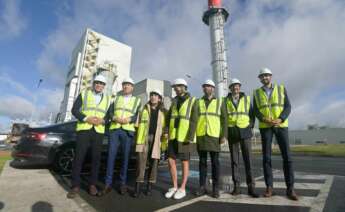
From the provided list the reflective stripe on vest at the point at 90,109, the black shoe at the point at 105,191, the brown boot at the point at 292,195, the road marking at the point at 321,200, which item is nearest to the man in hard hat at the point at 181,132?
the black shoe at the point at 105,191

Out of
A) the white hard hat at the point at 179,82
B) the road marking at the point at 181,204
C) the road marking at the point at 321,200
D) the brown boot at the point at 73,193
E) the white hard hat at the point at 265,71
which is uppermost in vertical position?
the white hard hat at the point at 265,71

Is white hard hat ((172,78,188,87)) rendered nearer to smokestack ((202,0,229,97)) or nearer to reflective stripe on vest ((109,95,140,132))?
reflective stripe on vest ((109,95,140,132))

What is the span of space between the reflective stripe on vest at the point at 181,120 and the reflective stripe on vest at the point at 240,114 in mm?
730

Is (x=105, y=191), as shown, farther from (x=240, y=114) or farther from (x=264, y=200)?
(x=240, y=114)

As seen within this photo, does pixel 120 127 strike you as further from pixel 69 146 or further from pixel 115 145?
pixel 69 146

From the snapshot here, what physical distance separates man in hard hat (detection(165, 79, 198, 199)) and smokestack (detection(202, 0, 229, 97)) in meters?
25.5

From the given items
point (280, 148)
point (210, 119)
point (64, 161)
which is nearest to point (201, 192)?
point (210, 119)

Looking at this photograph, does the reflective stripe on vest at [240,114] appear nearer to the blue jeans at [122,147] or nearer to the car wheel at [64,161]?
the blue jeans at [122,147]

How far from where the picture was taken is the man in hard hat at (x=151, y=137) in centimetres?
363

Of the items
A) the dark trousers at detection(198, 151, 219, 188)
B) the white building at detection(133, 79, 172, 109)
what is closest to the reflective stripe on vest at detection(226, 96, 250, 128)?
the dark trousers at detection(198, 151, 219, 188)

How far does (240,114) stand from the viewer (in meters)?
3.62

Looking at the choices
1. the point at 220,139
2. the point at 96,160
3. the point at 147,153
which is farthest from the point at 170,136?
the point at 96,160

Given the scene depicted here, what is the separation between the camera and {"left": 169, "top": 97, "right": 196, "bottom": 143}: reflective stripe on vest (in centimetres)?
352

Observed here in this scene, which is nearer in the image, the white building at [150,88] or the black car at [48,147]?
the black car at [48,147]
